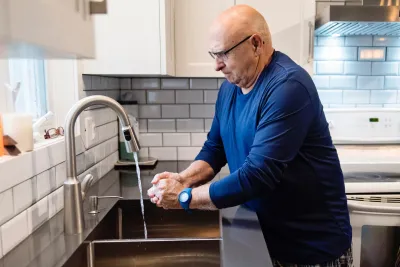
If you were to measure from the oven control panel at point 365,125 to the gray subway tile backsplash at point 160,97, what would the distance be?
0.87 metres

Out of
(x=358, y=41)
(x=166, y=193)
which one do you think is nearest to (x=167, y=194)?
(x=166, y=193)

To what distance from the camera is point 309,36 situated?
2.08 metres

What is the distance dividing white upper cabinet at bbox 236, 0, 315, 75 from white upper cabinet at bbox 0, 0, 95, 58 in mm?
1382

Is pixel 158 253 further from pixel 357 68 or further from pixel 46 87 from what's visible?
pixel 357 68

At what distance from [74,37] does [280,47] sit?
1.50 m

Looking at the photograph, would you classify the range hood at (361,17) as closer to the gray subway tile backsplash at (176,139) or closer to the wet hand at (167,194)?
the gray subway tile backsplash at (176,139)

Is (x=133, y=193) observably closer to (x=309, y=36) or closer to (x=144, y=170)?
(x=144, y=170)

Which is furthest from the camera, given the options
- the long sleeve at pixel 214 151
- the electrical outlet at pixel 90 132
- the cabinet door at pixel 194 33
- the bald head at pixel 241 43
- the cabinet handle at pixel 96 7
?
the cabinet door at pixel 194 33

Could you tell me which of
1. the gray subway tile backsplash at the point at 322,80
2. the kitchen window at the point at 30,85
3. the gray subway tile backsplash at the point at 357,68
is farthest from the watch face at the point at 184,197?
the gray subway tile backsplash at the point at 357,68

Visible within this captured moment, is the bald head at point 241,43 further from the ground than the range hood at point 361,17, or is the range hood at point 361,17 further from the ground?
the range hood at point 361,17

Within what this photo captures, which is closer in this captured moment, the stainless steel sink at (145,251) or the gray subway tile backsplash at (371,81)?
the stainless steel sink at (145,251)

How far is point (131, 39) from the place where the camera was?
1.77 m

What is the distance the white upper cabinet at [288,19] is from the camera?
2.06 metres

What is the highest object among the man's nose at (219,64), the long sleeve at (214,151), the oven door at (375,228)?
the man's nose at (219,64)
